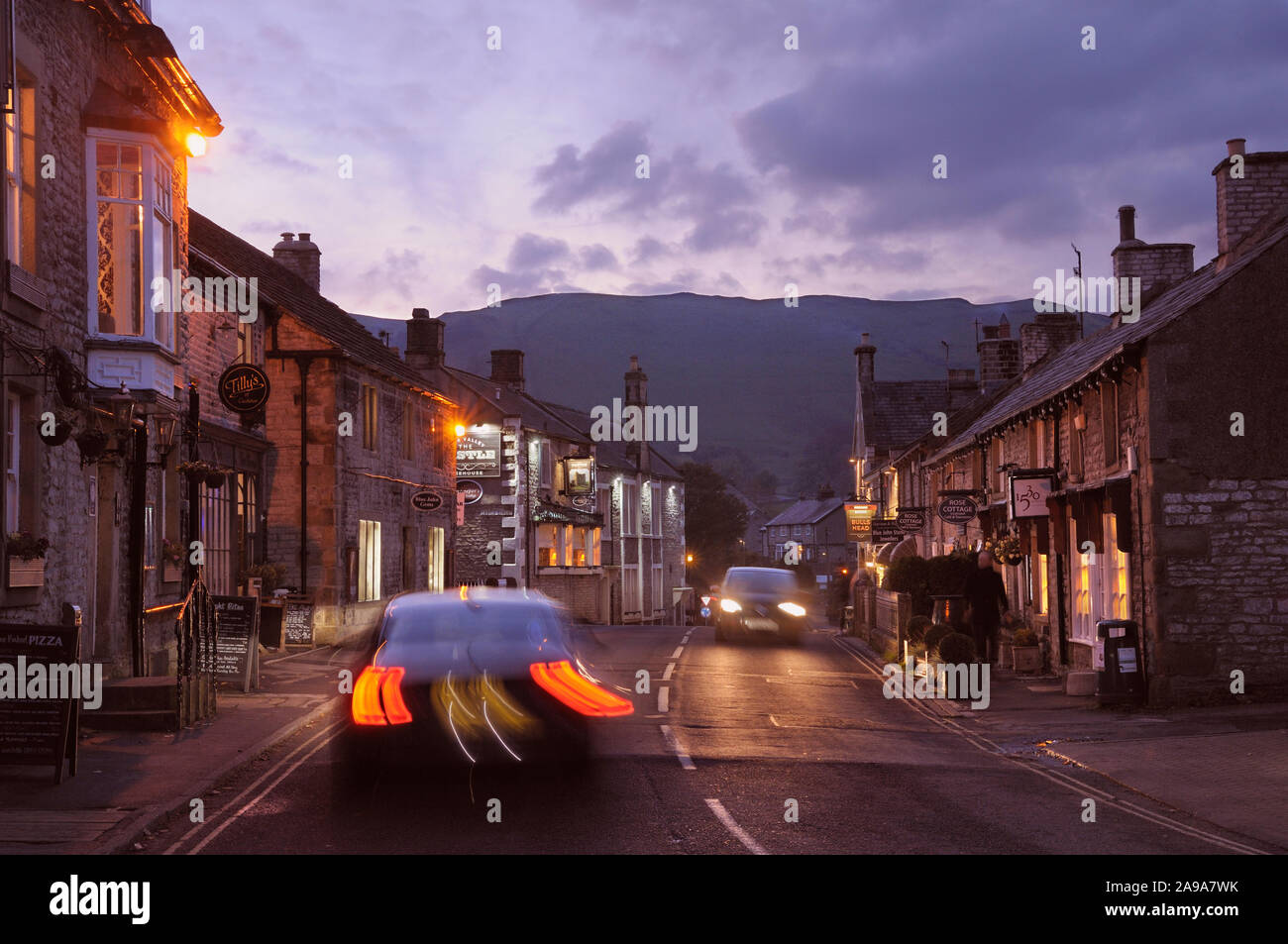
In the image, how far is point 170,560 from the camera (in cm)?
2008

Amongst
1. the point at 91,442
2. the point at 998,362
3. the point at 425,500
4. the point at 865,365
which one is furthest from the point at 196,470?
the point at 865,365

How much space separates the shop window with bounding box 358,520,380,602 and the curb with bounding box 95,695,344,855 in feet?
53.1

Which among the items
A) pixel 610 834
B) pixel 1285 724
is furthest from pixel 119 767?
pixel 1285 724

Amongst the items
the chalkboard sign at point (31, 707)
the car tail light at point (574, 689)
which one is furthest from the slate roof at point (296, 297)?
the car tail light at point (574, 689)

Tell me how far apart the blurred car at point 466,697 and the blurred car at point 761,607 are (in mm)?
19820

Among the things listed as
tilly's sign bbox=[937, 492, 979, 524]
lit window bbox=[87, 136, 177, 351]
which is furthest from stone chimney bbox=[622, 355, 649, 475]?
lit window bbox=[87, 136, 177, 351]

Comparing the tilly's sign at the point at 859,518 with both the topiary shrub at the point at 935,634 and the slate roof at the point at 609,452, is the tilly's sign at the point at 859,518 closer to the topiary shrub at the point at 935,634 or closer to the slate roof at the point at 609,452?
the slate roof at the point at 609,452

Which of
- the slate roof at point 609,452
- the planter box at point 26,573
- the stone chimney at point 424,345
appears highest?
the stone chimney at point 424,345

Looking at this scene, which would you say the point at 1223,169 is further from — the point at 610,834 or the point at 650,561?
the point at 650,561

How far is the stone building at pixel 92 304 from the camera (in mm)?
14375

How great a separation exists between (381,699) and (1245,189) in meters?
16.5

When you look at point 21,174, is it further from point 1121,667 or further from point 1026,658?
point 1026,658

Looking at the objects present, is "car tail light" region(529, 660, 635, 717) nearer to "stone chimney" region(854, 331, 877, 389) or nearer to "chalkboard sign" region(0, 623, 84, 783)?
"chalkboard sign" region(0, 623, 84, 783)

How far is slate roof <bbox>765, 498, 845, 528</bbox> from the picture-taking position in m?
118
